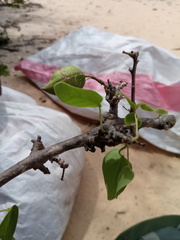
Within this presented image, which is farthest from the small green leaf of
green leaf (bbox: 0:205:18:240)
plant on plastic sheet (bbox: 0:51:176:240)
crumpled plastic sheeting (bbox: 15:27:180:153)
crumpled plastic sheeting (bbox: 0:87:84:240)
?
crumpled plastic sheeting (bbox: 15:27:180:153)

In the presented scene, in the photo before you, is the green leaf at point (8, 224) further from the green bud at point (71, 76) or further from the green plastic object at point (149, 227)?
the green plastic object at point (149, 227)

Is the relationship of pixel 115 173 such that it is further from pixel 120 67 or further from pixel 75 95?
pixel 120 67

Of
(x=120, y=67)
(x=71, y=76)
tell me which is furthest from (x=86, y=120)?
(x=71, y=76)

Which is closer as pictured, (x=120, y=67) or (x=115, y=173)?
(x=115, y=173)

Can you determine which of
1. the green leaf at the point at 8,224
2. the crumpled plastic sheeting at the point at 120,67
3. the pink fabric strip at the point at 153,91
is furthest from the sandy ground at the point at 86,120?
the green leaf at the point at 8,224

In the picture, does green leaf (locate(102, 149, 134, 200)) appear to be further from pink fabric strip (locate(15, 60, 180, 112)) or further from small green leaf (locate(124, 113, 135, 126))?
pink fabric strip (locate(15, 60, 180, 112))

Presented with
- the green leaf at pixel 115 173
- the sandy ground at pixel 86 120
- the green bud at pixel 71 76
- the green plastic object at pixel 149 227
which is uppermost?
the green bud at pixel 71 76
